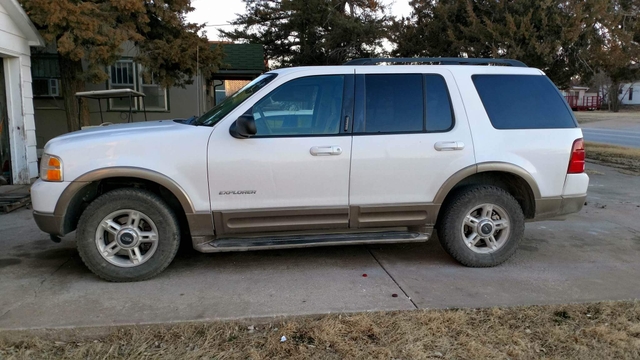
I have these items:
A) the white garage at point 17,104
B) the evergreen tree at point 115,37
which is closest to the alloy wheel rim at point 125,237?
the white garage at point 17,104

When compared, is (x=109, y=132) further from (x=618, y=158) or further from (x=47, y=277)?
(x=618, y=158)

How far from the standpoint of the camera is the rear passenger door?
178 inches

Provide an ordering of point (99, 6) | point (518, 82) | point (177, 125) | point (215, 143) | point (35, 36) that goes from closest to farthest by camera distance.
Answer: point (215, 143)
point (177, 125)
point (518, 82)
point (35, 36)
point (99, 6)

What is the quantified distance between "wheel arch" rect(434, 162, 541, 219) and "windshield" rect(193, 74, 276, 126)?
1.99 metres

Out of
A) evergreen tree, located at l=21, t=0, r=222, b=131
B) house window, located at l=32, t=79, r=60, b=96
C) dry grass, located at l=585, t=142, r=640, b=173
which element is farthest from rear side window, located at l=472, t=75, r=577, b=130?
house window, located at l=32, t=79, r=60, b=96

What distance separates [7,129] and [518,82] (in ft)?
29.3

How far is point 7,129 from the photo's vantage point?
9125mm

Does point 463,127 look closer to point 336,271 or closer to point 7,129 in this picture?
point 336,271

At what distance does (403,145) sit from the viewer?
14.9 feet

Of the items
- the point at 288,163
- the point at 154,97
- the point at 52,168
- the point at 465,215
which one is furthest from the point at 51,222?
the point at 154,97

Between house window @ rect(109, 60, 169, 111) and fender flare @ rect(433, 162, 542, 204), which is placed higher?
house window @ rect(109, 60, 169, 111)

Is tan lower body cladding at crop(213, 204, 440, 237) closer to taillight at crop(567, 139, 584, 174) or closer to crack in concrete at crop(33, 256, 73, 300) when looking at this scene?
taillight at crop(567, 139, 584, 174)

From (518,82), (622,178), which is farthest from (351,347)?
(622,178)

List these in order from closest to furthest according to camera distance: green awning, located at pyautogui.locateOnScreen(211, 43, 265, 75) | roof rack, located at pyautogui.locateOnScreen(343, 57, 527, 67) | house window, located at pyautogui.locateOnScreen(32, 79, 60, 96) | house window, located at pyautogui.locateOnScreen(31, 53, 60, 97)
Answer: roof rack, located at pyautogui.locateOnScreen(343, 57, 527, 67) < house window, located at pyautogui.locateOnScreen(31, 53, 60, 97) < house window, located at pyautogui.locateOnScreen(32, 79, 60, 96) < green awning, located at pyautogui.locateOnScreen(211, 43, 265, 75)
